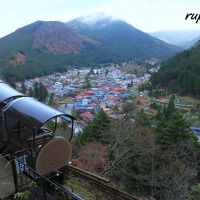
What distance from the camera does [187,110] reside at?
53.9 meters

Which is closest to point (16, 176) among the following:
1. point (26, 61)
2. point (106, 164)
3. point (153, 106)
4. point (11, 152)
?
point (11, 152)

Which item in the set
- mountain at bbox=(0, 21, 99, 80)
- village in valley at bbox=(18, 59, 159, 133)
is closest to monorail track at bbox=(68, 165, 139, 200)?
village in valley at bbox=(18, 59, 159, 133)

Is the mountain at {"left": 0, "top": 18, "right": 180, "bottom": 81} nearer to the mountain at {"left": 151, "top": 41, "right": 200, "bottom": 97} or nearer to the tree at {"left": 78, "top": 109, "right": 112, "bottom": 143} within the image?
the mountain at {"left": 151, "top": 41, "right": 200, "bottom": 97}

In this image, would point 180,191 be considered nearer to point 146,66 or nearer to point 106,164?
point 106,164

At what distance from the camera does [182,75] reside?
6625 cm

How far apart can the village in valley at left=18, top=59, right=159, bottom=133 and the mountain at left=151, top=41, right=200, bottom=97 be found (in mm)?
7424

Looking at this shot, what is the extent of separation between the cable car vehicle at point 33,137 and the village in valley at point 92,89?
1388 inches

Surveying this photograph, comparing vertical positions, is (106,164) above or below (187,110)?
above

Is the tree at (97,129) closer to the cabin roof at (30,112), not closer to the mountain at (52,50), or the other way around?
the cabin roof at (30,112)

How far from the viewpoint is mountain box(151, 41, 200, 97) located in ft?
199

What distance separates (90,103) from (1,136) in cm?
5934

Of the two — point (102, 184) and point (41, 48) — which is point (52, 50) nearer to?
point (41, 48)

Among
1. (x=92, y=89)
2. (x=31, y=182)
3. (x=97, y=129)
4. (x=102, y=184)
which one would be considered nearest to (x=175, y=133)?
(x=97, y=129)

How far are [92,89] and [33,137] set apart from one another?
81201 mm
